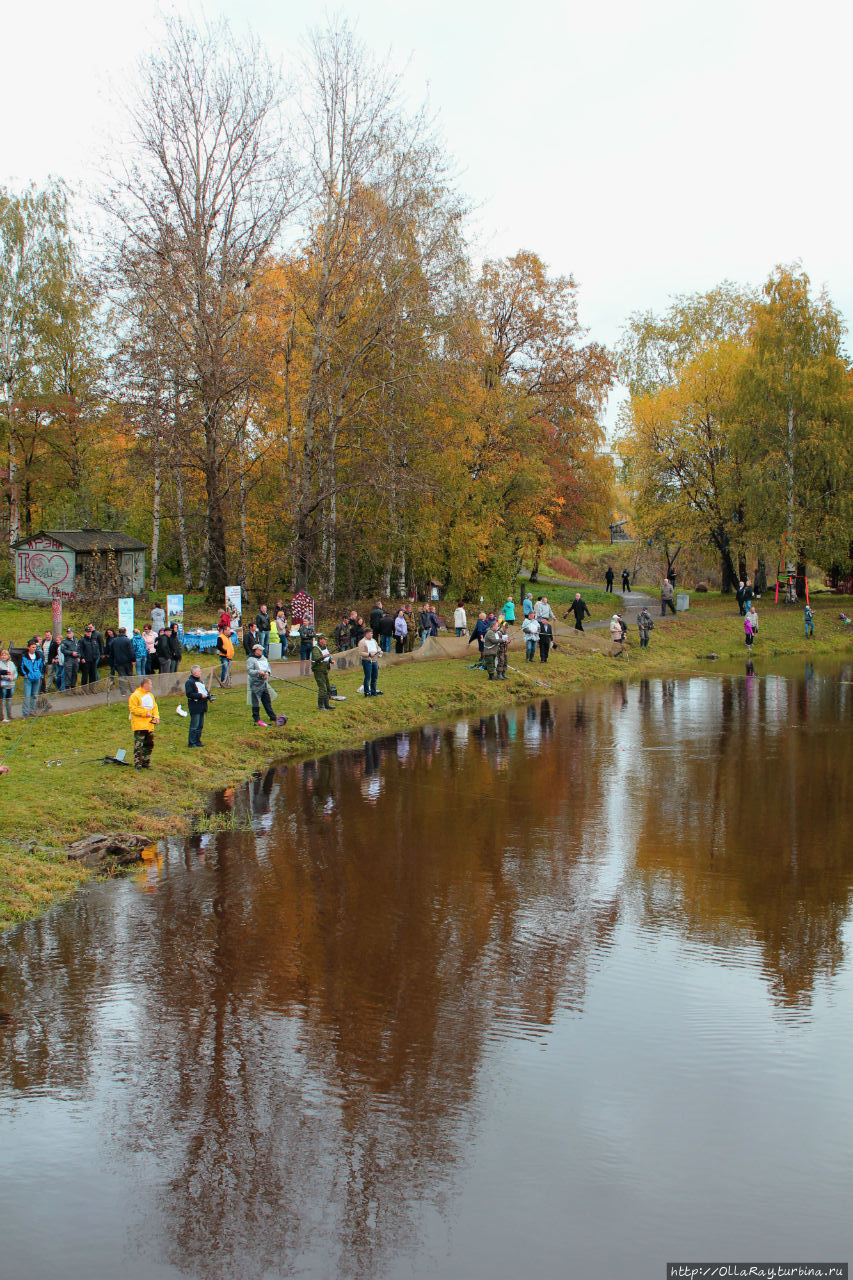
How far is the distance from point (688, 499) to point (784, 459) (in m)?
5.68

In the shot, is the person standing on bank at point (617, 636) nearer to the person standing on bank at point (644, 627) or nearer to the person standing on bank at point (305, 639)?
the person standing on bank at point (644, 627)

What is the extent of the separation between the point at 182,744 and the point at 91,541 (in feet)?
70.2

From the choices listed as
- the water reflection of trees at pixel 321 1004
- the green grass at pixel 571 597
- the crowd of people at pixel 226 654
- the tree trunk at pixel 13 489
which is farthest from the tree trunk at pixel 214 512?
the water reflection of trees at pixel 321 1004

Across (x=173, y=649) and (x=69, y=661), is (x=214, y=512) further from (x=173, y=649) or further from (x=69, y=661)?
(x=69, y=661)

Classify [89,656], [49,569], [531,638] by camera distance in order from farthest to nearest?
[49,569], [531,638], [89,656]

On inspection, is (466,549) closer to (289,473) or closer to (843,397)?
(289,473)

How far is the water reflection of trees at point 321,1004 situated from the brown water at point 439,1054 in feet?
0.09

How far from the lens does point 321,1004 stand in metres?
8.79

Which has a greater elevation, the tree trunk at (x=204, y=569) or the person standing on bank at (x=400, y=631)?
the tree trunk at (x=204, y=569)

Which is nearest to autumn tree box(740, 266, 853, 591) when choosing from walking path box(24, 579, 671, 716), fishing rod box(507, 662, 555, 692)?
walking path box(24, 579, 671, 716)

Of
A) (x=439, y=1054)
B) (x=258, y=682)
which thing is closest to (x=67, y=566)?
(x=258, y=682)

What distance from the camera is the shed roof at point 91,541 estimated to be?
3741 centimetres

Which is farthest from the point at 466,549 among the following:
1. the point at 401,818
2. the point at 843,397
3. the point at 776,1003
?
the point at 776,1003

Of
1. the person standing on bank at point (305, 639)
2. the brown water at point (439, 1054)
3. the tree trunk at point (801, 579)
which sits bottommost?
the brown water at point (439, 1054)
